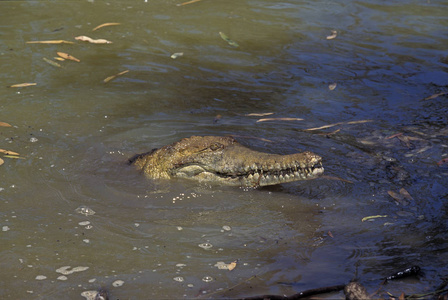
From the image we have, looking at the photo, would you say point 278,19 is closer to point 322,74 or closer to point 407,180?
point 322,74

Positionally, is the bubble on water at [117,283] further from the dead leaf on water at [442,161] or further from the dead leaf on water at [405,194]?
the dead leaf on water at [442,161]

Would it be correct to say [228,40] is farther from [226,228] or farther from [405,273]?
[405,273]

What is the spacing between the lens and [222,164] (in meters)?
5.30

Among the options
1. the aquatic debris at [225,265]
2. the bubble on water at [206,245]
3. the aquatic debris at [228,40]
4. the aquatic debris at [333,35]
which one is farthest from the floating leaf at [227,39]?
the aquatic debris at [225,265]

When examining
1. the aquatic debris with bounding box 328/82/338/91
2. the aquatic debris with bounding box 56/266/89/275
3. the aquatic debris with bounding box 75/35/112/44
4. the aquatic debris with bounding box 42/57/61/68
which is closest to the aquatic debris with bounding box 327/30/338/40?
the aquatic debris with bounding box 328/82/338/91

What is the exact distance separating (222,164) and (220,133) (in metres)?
1.09

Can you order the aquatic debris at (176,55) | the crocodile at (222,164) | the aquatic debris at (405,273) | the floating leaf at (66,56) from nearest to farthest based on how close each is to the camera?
the aquatic debris at (405,273), the crocodile at (222,164), the floating leaf at (66,56), the aquatic debris at (176,55)

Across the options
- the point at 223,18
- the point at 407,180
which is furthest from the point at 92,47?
the point at 407,180

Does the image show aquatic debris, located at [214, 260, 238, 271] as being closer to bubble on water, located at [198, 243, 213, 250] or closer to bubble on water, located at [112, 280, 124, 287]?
bubble on water, located at [198, 243, 213, 250]

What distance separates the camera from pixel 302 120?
6.69m

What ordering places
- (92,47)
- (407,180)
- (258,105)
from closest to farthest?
(407,180)
(258,105)
(92,47)

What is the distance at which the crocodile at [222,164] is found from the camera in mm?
4930

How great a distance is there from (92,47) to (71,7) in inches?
71.6

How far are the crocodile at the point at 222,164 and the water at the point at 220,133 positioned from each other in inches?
Result: 5.7
